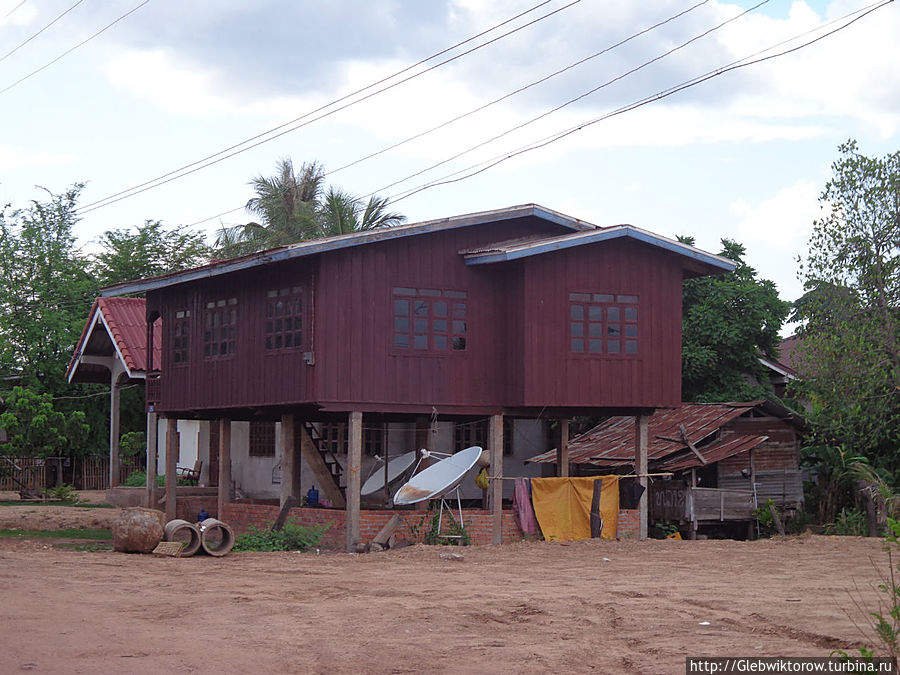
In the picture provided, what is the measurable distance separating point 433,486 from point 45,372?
2551cm

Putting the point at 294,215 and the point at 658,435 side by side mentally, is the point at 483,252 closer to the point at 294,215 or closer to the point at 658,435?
the point at 658,435

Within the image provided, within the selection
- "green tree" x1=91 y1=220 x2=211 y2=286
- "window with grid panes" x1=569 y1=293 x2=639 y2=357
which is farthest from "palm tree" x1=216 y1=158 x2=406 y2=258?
"window with grid panes" x1=569 y1=293 x2=639 y2=357

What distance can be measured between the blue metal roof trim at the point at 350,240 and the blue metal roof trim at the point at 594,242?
0.88 m

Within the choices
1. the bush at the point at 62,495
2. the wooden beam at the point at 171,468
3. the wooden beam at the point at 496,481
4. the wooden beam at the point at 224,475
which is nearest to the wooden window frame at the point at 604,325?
the wooden beam at the point at 496,481

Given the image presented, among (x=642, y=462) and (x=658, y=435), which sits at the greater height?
(x=658, y=435)

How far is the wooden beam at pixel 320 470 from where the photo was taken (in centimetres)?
2217

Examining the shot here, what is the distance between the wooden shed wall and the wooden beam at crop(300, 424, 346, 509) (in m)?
A: 4.86

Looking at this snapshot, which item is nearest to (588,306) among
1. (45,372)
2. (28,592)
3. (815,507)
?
(815,507)

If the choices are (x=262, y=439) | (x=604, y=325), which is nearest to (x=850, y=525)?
(x=604, y=325)

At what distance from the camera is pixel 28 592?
43.2ft

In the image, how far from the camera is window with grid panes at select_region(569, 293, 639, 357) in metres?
20.5

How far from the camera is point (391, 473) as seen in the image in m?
24.0

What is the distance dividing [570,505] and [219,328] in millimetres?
7945

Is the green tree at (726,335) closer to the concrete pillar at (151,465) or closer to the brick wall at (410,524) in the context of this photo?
the brick wall at (410,524)
